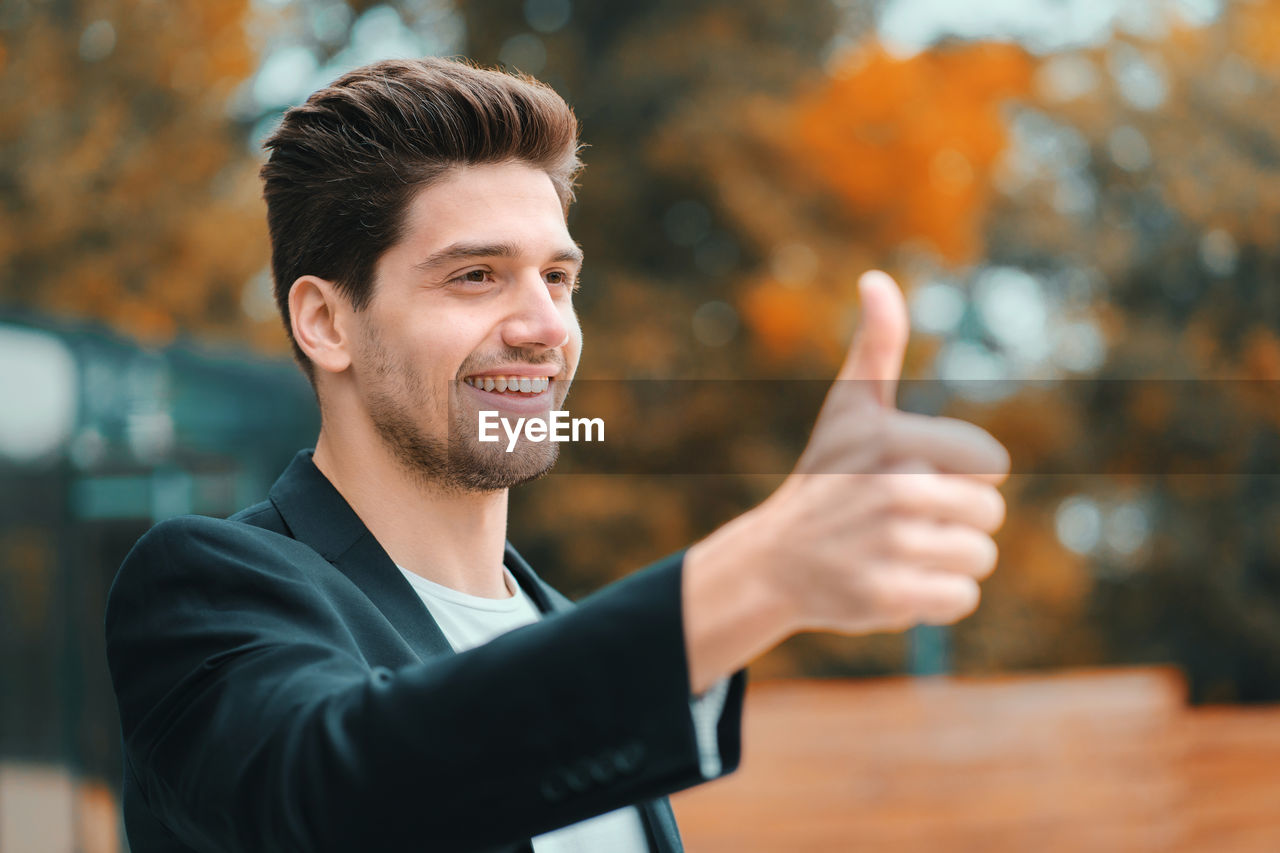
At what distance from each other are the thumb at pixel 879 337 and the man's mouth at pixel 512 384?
599 mm

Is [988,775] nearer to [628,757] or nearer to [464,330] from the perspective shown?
[464,330]

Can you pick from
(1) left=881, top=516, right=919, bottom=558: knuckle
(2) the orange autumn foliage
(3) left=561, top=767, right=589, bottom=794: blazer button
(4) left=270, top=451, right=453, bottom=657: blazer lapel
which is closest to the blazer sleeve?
(3) left=561, top=767, right=589, bottom=794: blazer button

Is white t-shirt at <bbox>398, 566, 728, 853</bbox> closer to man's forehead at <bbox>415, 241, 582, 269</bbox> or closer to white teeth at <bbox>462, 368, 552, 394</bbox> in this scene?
white teeth at <bbox>462, 368, 552, 394</bbox>

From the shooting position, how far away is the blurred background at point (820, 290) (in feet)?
21.1

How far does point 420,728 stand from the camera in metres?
0.81

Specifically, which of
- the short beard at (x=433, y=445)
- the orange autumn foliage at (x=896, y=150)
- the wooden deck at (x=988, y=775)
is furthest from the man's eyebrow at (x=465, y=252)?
the orange autumn foliage at (x=896, y=150)

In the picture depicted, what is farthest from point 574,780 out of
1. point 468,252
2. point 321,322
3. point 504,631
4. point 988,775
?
point 988,775

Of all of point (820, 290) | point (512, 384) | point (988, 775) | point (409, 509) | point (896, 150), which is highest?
point (896, 150)

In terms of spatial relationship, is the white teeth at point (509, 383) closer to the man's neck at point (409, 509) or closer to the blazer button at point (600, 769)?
the man's neck at point (409, 509)

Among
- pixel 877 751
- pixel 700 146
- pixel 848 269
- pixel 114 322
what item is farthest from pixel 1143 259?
pixel 114 322

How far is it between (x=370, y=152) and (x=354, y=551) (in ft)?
1.40

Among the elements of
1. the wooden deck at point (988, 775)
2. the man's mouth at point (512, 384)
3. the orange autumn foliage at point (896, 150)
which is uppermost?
the orange autumn foliage at point (896, 150)

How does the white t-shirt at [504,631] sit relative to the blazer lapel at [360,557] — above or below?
below

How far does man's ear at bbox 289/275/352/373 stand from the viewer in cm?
137
